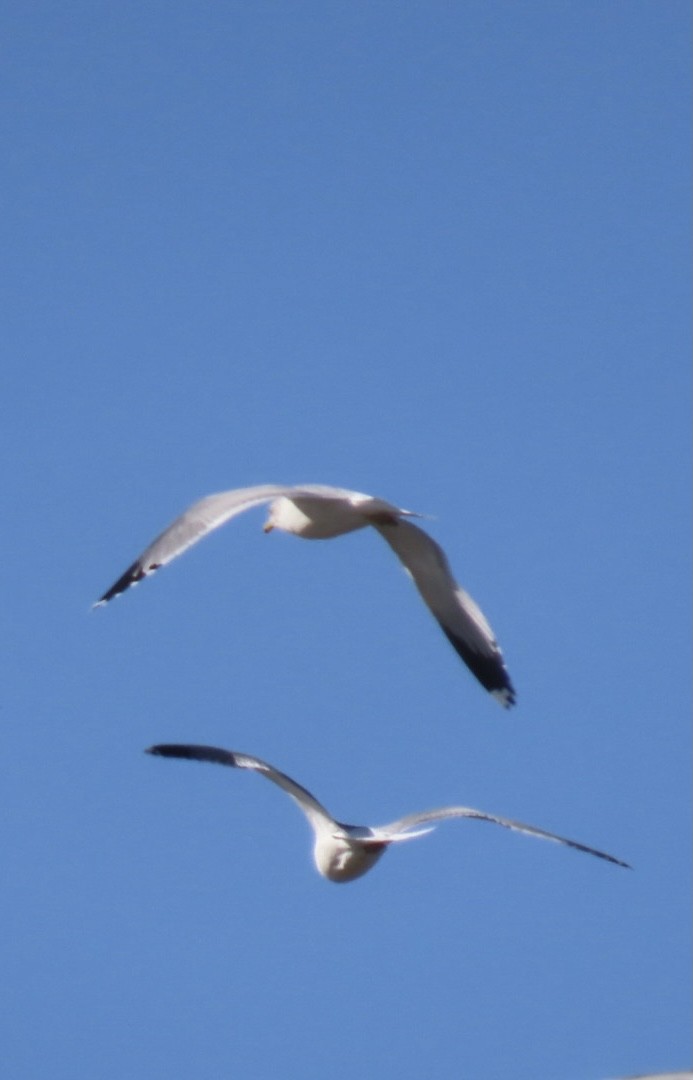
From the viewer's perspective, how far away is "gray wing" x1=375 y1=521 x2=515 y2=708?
6.06 m

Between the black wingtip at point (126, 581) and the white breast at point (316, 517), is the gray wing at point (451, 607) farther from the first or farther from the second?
the black wingtip at point (126, 581)

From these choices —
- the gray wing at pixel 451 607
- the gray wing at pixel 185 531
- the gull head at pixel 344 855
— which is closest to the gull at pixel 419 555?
the gray wing at pixel 451 607

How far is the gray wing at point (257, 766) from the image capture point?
5551 millimetres

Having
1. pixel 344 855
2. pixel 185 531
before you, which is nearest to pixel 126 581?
pixel 185 531

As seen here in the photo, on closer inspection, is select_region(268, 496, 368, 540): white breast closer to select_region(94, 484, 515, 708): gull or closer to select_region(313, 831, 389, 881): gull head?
select_region(94, 484, 515, 708): gull

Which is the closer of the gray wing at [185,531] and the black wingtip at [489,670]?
the gray wing at [185,531]

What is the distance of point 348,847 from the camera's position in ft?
18.0

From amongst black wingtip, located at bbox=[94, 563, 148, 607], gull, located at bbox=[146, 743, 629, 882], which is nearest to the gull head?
gull, located at bbox=[146, 743, 629, 882]

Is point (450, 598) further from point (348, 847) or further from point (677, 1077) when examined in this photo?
point (677, 1077)

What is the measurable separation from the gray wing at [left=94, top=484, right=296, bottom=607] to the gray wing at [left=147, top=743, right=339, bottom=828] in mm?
625

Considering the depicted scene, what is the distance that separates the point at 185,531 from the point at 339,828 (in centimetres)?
94

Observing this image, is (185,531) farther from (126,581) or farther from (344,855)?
(344,855)

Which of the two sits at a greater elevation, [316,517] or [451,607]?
[316,517]

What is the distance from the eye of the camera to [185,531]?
5223mm
